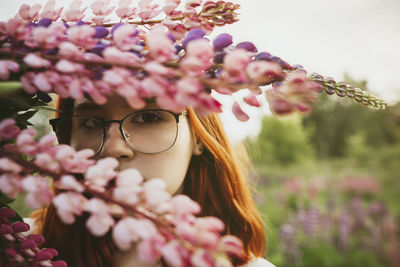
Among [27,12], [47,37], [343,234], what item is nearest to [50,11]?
[27,12]

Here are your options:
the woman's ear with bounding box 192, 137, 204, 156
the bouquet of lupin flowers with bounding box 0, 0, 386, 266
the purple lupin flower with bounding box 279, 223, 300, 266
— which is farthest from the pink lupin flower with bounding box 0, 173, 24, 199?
the purple lupin flower with bounding box 279, 223, 300, 266

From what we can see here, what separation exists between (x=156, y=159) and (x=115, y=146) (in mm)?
131

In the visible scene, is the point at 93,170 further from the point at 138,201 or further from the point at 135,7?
the point at 135,7

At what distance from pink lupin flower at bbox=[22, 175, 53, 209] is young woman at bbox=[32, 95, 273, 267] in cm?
42

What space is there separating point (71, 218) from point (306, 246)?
413 cm

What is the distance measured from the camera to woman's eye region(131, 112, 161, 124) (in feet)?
2.84

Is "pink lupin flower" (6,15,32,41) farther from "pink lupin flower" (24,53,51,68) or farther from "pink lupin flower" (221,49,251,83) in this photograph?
"pink lupin flower" (221,49,251,83)

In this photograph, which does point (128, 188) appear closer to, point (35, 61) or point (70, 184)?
point (70, 184)

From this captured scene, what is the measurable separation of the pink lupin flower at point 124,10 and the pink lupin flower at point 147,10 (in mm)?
19

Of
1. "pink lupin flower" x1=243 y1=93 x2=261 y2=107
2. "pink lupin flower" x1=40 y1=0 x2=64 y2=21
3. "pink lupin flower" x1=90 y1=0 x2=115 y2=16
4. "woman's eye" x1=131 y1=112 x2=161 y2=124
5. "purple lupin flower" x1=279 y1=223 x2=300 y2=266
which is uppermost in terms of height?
"pink lupin flower" x1=90 y1=0 x2=115 y2=16

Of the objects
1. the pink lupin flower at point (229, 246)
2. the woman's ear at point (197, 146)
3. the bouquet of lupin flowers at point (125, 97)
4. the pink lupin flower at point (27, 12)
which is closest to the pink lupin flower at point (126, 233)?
the bouquet of lupin flowers at point (125, 97)

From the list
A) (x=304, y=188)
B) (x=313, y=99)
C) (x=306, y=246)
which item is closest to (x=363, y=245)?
(x=306, y=246)

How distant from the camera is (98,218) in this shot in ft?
1.20

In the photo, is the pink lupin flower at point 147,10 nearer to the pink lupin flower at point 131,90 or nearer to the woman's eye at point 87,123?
the pink lupin flower at point 131,90
